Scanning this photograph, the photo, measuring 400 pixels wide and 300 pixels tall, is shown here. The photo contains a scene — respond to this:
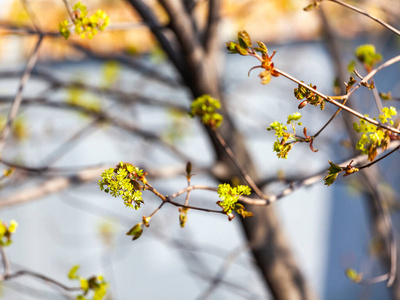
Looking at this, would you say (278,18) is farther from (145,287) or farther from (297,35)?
(145,287)

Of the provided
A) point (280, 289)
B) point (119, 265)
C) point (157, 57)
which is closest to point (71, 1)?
point (157, 57)

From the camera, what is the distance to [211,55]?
162 centimetres

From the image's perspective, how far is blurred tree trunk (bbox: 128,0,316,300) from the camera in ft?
4.91

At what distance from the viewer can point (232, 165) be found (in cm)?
160

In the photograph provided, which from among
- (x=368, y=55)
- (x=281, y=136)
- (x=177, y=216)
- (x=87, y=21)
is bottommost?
(x=281, y=136)

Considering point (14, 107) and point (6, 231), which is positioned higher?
point (14, 107)

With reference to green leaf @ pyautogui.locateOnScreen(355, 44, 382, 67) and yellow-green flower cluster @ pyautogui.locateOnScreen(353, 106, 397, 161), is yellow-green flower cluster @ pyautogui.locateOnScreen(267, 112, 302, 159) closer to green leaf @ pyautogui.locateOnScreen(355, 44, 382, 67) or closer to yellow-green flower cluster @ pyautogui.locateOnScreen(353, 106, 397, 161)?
yellow-green flower cluster @ pyautogui.locateOnScreen(353, 106, 397, 161)

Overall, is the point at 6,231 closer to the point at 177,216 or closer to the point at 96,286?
the point at 96,286

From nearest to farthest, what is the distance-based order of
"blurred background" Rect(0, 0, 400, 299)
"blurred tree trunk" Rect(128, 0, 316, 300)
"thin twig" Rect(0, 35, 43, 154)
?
"thin twig" Rect(0, 35, 43, 154) < "blurred tree trunk" Rect(128, 0, 316, 300) < "blurred background" Rect(0, 0, 400, 299)

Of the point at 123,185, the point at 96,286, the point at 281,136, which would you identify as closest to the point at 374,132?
the point at 281,136

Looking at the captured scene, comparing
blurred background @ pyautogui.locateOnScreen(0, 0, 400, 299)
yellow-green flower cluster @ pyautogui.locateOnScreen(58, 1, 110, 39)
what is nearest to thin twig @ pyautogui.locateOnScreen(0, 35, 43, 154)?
yellow-green flower cluster @ pyautogui.locateOnScreen(58, 1, 110, 39)

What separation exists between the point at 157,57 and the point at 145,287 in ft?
9.00

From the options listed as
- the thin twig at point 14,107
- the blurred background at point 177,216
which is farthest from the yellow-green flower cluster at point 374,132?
the blurred background at point 177,216

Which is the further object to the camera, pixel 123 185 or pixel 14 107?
pixel 14 107
